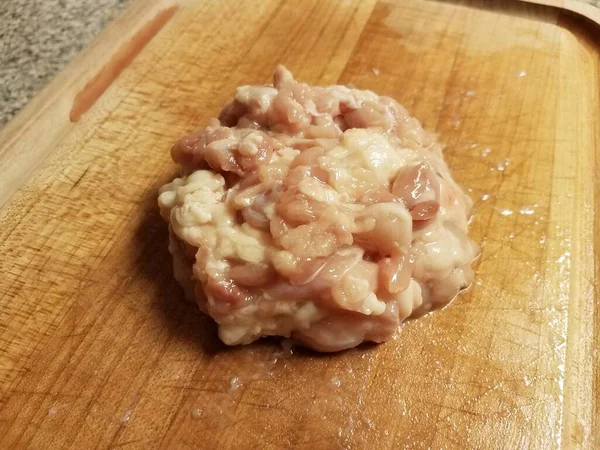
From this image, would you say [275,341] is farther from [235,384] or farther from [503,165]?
[503,165]

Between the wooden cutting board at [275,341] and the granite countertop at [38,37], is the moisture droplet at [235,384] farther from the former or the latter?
the granite countertop at [38,37]

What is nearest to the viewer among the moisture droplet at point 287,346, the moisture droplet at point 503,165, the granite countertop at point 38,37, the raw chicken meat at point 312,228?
the raw chicken meat at point 312,228

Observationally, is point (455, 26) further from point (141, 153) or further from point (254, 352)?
point (254, 352)

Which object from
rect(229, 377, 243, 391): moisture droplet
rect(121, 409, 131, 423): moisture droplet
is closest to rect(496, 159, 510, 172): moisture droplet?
rect(229, 377, 243, 391): moisture droplet

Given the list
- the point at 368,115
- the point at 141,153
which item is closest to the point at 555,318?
the point at 368,115

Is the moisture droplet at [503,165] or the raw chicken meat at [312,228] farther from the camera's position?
the moisture droplet at [503,165]

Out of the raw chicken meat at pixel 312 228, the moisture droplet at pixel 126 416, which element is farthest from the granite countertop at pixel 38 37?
the moisture droplet at pixel 126 416
